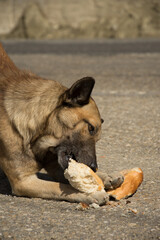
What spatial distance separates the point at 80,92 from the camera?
4.78 meters

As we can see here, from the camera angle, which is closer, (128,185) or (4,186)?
(128,185)

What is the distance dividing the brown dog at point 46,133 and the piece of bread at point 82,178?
0.08m

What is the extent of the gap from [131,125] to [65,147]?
3534 mm

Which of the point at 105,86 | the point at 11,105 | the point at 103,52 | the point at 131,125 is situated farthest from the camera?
the point at 103,52

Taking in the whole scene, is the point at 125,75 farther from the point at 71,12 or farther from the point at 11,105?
the point at 71,12

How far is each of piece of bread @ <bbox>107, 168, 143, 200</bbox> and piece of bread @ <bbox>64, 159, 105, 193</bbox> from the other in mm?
213

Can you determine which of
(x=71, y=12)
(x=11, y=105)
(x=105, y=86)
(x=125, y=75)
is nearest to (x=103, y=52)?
(x=125, y=75)

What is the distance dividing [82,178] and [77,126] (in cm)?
51

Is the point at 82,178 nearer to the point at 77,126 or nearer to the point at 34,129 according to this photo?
the point at 77,126

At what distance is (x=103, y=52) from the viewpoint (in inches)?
782

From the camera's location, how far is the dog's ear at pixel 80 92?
4.70m

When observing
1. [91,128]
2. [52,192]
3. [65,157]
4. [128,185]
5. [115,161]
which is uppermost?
[91,128]

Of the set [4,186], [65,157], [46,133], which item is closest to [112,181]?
[65,157]

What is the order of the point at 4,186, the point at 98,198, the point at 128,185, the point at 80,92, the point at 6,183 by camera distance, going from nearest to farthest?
the point at 98,198
the point at 80,92
the point at 128,185
the point at 4,186
the point at 6,183
